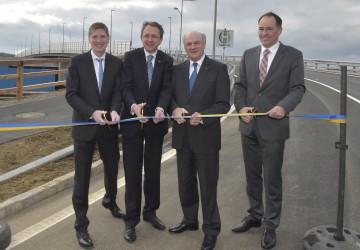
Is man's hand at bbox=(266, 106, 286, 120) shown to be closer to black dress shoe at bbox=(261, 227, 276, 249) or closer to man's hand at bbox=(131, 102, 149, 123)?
black dress shoe at bbox=(261, 227, 276, 249)

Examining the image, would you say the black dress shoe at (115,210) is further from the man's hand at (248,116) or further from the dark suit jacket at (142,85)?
the man's hand at (248,116)

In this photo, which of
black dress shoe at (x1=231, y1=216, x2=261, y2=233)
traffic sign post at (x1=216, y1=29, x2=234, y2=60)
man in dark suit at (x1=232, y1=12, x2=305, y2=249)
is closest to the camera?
man in dark suit at (x1=232, y1=12, x2=305, y2=249)

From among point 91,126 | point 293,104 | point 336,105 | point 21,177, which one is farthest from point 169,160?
point 336,105

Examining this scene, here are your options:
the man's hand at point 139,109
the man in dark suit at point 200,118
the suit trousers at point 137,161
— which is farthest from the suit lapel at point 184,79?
the suit trousers at point 137,161

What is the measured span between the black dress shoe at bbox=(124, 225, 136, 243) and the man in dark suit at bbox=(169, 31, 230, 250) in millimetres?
428

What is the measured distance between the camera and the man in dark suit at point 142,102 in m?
4.00

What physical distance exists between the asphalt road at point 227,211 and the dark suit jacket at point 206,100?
1.03 metres

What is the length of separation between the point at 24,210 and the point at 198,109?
8.33 ft

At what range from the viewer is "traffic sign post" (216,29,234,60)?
21.0 m

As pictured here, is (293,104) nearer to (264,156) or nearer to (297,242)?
(264,156)

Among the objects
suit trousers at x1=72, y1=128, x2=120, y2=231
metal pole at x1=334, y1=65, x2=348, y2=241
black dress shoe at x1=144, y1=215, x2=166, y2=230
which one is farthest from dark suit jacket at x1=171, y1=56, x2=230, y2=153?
metal pole at x1=334, y1=65, x2=348, y2=241

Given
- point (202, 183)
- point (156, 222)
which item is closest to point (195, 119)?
point (202, 183)

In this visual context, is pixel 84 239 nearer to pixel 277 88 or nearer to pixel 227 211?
pixel 227 211

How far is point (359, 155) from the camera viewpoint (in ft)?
23.9
